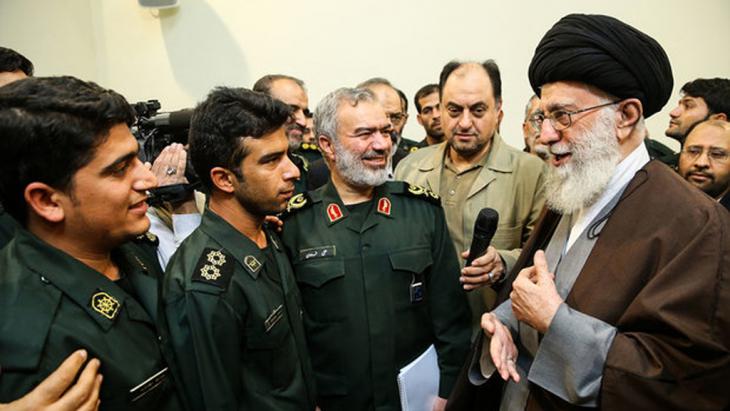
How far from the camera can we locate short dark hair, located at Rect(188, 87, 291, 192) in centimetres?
159

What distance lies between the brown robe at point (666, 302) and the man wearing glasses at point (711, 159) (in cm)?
190

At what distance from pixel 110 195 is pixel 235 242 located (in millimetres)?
450

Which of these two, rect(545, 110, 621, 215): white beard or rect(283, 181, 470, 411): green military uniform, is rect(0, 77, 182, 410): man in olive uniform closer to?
rect(283, 181, 470, 411): green military uniform

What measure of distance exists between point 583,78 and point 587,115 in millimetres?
111

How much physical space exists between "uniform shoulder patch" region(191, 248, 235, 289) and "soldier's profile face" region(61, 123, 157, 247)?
0.75ft

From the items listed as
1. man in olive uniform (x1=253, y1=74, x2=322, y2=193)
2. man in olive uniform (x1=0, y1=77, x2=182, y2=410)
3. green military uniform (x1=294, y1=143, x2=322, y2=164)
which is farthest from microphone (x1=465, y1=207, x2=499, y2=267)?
green military uniform (x1=294, y1=143, x2=322, y2=164)

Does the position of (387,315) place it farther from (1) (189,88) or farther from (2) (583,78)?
(1) (189,88)

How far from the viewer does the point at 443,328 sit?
1.97 meters

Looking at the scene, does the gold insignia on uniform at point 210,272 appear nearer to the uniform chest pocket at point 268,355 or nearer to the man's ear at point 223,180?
the uniform chest pocket at point 268,355

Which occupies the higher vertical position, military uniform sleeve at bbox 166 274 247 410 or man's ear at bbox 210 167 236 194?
man's ear at bbox 210 167 236 194

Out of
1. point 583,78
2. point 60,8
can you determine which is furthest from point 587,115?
point 60,8

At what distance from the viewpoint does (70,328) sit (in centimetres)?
107

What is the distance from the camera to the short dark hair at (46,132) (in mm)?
1062

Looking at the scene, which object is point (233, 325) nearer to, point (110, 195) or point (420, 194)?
point (110, 195)
